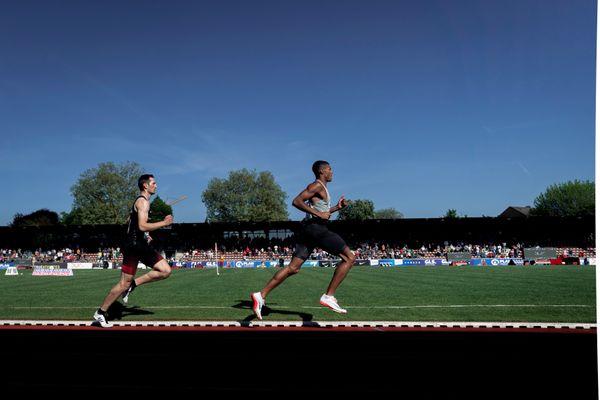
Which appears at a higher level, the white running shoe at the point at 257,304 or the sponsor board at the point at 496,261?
the white running shoe at the point at 257,304

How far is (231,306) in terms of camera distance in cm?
873

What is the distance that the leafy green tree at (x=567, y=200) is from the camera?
97.2m

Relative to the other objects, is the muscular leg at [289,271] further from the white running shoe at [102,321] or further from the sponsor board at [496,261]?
the sponsor board at [496,261]

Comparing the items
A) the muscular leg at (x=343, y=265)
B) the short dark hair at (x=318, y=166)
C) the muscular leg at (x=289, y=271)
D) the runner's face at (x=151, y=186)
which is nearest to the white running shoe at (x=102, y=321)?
the runner's face at (x=151, y=186)

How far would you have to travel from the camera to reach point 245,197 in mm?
90312

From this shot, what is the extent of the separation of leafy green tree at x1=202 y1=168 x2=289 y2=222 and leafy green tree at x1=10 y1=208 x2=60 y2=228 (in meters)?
44.6

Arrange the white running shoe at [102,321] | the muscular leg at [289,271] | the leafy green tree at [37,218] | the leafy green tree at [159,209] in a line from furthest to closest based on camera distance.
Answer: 1. the leafy green tree at [37,218]
2. the leafy green tree at [159,209]
3. the muscular leg at [289,271]
4. the white running shoe at [102,321]

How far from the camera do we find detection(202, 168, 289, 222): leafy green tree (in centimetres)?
8988

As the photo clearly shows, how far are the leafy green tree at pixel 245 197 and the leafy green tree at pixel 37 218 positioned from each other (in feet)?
146

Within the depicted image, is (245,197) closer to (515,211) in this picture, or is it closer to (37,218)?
(37,218)

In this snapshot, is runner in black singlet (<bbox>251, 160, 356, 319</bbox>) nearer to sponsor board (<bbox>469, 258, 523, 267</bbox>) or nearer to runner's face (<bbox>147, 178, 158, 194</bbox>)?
runner's face (<bbox>147, 178, 158, 194</bbox>)

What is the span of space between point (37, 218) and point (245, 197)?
182 feet

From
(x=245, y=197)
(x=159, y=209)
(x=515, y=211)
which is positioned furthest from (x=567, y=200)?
(x=159, y=209)
